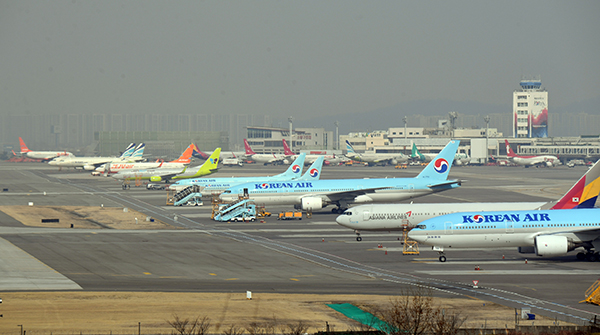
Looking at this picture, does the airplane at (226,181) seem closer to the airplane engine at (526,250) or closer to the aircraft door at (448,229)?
the aircraft door at (448,229)

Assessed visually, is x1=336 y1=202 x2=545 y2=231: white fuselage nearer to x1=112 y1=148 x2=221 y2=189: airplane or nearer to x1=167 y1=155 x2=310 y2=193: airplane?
x1=167 y1=155 x2=310 y2=193: airplane

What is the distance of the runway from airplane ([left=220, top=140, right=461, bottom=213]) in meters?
4.59

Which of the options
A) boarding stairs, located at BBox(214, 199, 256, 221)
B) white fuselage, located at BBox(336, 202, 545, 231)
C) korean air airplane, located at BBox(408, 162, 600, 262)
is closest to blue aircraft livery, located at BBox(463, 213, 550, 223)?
korean air airplane, located at BBox(408, 162, 600, 262)

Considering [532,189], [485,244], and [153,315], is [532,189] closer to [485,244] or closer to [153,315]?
[485,244]

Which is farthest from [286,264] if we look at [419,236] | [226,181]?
[226,181]

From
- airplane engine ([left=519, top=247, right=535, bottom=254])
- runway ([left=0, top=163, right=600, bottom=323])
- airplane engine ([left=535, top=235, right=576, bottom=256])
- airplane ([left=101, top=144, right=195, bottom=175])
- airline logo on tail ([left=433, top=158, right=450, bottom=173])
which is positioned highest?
airline logo on tail ([left=433, top=158, right=450, bottom=173])

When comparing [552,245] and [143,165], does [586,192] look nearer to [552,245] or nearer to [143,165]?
[552,245]

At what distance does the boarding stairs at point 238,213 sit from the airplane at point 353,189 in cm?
378

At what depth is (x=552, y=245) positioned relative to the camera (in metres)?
48.2

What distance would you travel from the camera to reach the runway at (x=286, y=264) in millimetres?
40188

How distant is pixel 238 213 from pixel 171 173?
63969mm

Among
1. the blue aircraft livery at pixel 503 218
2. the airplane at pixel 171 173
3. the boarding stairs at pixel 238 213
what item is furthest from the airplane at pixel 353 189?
the airplane at pixel 171 173

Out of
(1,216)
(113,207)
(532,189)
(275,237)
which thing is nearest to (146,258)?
(275,237)

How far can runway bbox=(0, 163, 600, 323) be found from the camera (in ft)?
132
